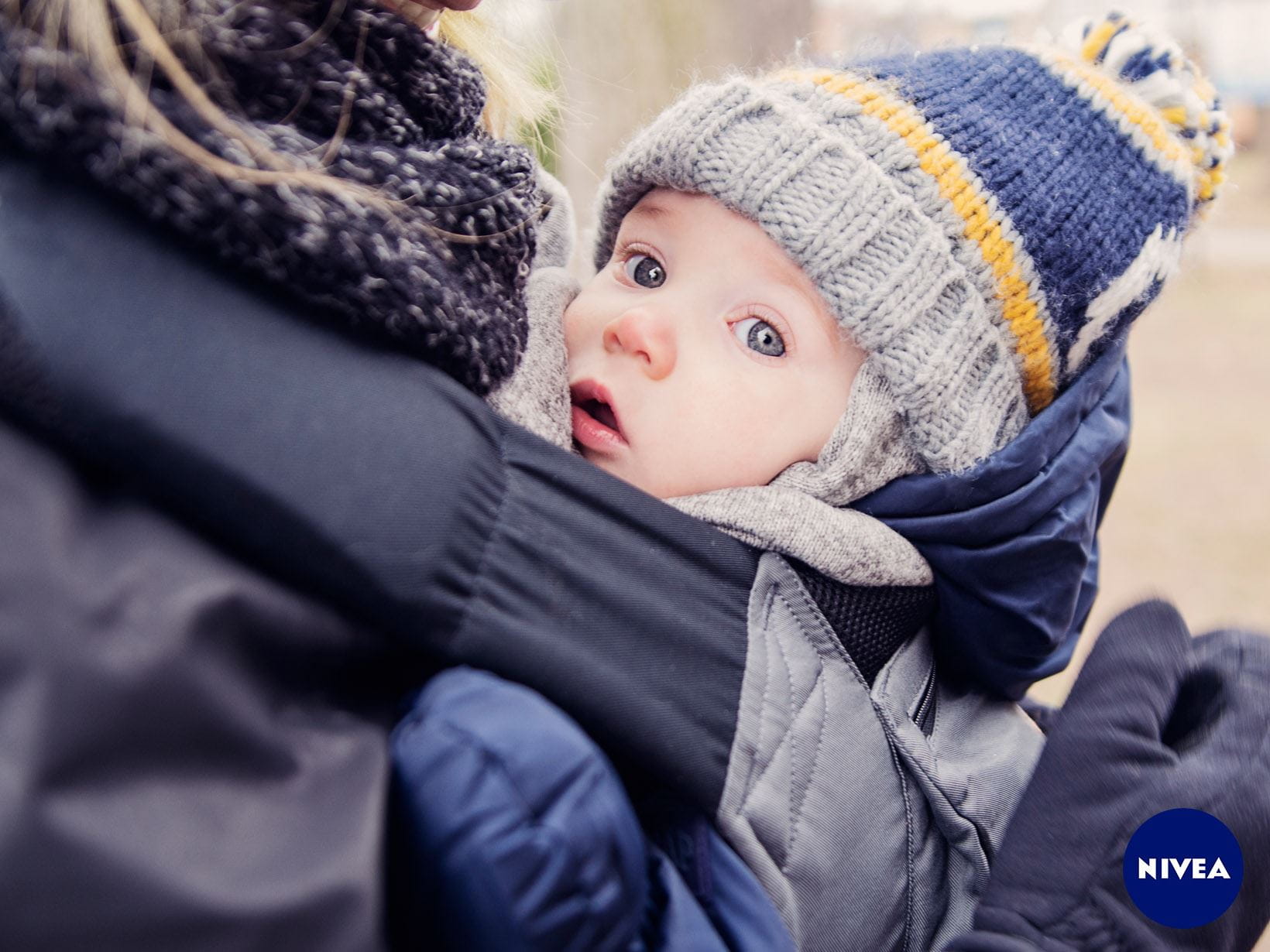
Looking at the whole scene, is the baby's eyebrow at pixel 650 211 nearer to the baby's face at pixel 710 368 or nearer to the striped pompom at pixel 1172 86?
the baby's face at pixel 710 368

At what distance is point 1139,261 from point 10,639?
121 centimetres

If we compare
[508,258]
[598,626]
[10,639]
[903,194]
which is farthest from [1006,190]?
[10,639]

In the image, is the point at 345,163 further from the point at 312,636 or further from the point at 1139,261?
the point at 1139,261

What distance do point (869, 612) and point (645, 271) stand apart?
473 millimetres

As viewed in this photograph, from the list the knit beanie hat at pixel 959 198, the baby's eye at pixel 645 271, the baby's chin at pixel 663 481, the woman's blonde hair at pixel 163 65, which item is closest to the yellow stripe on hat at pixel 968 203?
the knit beanie hat at pixel 959 198

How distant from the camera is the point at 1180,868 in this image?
1.01 meters

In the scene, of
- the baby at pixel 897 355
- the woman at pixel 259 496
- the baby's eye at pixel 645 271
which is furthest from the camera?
the baby's eye at pixel 645 271

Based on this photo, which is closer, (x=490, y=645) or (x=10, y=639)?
(x=10, y=639)

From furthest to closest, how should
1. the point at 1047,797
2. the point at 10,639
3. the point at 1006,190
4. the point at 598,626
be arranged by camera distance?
the point at 1006,190
the point at 1047,797
the point at 598,626
the point at 10,639

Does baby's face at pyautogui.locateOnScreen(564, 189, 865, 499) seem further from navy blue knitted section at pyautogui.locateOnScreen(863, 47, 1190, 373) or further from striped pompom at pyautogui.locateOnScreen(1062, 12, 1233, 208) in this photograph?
striped pompom at pyautogui.locateOnScreen(1062, 12, 1233, 208)

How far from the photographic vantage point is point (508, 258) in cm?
92

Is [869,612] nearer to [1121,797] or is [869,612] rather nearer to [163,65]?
[1121,797]

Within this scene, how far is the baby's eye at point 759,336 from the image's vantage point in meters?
1.17

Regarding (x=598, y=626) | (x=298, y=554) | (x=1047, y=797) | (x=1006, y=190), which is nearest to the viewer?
(x=298, y=554)
